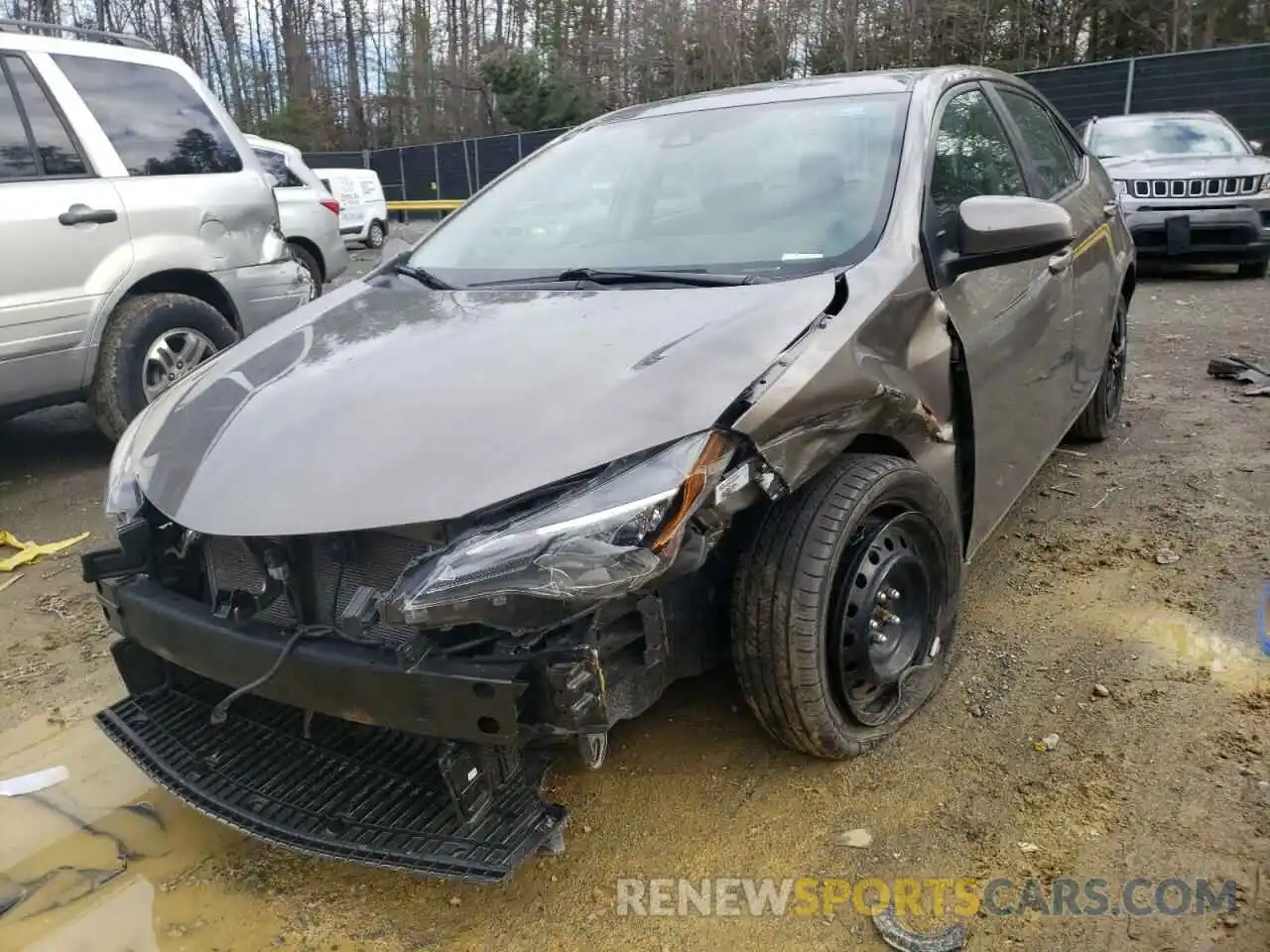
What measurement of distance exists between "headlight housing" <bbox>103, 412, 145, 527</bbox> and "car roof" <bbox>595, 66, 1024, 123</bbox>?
205 centimetres

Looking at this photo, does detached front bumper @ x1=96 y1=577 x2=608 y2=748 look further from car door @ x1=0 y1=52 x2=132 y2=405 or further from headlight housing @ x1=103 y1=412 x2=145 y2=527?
car door @ x1=0 y1=52 x2=132 y2=405

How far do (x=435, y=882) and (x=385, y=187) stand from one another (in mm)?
29339

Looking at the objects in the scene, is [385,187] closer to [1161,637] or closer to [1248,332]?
[1248,332]

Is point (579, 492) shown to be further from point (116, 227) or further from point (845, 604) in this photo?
point (116, 227)

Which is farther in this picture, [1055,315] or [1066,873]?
[1055,315]

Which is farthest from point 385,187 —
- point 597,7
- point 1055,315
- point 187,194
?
point 1055,315

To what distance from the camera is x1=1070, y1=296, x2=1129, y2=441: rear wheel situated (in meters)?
4.59

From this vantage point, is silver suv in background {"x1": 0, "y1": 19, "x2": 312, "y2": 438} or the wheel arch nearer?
silver suv in background {"x1": 0, "y1": 19, "x2": 312, "y2": 438}

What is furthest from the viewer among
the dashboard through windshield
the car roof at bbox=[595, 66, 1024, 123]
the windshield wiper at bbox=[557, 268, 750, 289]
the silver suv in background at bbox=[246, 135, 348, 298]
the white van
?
the white van

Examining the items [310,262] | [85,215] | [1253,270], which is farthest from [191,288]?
[1253,270]

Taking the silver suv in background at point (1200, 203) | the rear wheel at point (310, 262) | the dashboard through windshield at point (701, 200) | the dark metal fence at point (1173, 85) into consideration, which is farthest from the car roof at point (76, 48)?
the dark metal fence at point (1173, 85)

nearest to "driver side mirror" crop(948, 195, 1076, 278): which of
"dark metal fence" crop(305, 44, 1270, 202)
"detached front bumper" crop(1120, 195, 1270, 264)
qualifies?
"detached front bumper" crop(1120, 195, 1270, 264)

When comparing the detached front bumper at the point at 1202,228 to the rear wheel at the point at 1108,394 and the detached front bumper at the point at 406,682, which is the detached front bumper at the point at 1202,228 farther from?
the detached front bumper at the point at 406,682

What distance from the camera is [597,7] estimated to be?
3231cm
